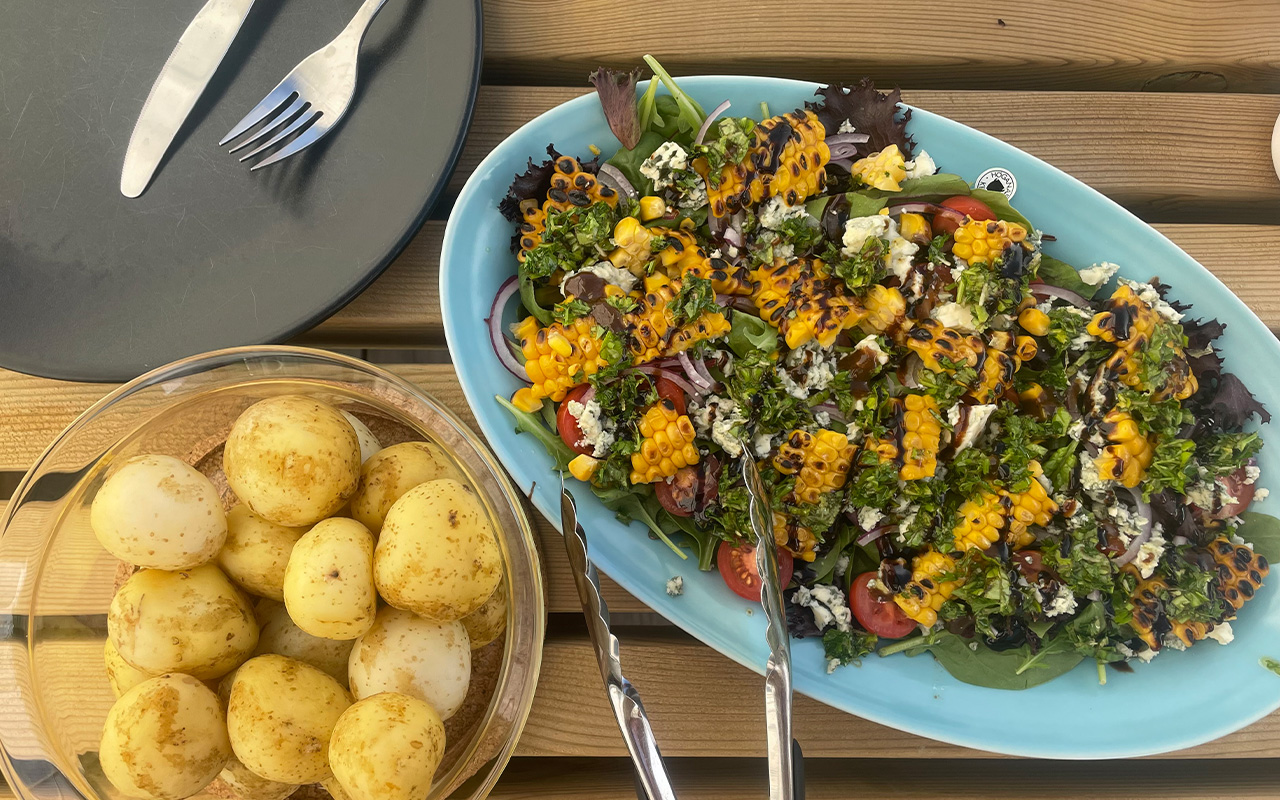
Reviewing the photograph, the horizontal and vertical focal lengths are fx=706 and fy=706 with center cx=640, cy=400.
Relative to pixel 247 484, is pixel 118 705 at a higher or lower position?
lower

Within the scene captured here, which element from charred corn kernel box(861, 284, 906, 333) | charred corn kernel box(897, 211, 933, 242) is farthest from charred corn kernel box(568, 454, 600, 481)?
charred corn kernel box(897, 211, 933, 242)

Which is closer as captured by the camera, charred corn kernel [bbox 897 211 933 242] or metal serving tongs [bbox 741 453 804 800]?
metal serving tongs [bbox 741 453 804 800]

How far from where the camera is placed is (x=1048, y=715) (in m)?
0.98

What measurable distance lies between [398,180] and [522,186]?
197 mm

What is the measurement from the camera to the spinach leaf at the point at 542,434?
940 mm

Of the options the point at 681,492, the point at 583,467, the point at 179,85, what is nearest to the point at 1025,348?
the point at 681,492

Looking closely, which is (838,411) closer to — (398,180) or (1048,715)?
(1048,715)

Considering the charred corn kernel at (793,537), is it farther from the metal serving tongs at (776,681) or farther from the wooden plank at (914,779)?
the wooden plank at (914,779)

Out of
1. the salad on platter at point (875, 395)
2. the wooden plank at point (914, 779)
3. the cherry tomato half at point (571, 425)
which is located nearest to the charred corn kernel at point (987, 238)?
the salad on platter at point (875, 395)

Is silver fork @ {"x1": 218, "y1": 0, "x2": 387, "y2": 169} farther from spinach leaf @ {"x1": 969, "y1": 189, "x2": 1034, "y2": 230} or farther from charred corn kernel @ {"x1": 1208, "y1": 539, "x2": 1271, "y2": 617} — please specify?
charred corn kernel @ {"x1": 1208, "y1": 539, "x2": 1271, "y2": 617}

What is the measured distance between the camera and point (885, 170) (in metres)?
0.98

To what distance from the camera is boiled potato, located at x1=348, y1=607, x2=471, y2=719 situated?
701 millimetres


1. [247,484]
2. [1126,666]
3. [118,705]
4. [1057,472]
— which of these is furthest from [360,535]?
[1126,666]

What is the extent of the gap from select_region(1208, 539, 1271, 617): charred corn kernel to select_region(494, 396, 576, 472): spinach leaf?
91 cm
